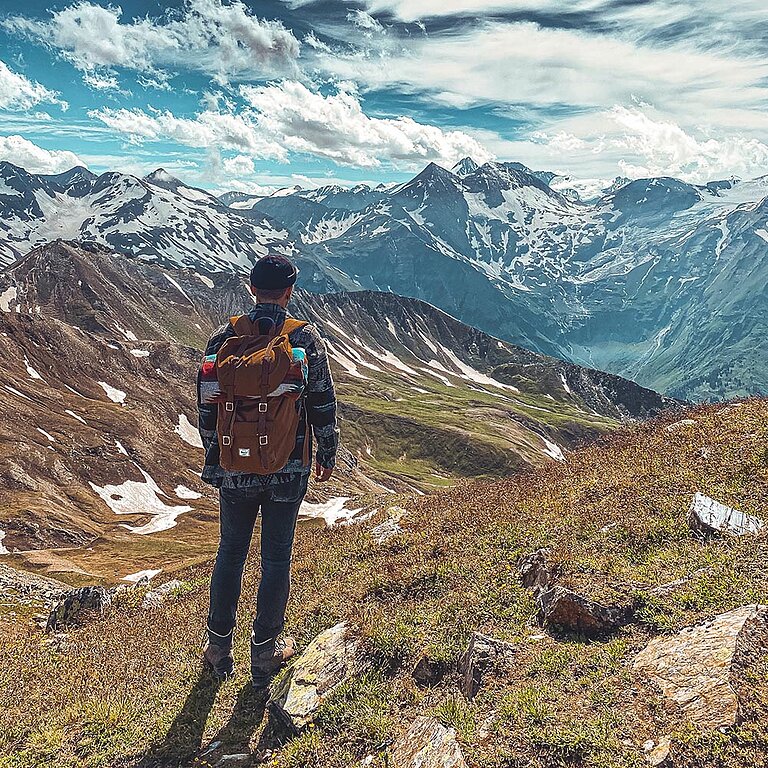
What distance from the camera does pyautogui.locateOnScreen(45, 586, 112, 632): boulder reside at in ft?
50.2

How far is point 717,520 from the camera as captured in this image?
9.67 m

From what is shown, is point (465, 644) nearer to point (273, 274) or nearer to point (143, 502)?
point (273, 274)

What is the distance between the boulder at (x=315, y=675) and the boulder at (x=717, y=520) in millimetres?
6023

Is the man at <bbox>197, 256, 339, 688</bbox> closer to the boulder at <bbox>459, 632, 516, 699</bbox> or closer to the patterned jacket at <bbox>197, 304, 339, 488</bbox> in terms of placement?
the patterned jacket at <bbox>197, 304, 339, 488</bbox>

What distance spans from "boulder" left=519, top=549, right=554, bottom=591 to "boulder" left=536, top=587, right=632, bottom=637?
761mm

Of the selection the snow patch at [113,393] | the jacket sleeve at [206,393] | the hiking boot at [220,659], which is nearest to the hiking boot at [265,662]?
the hiking boot at [220,659]

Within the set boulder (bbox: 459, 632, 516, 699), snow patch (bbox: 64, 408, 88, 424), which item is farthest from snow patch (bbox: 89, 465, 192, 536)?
boulder (bbox: 459, 632, 516, 699)

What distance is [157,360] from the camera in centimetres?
17975

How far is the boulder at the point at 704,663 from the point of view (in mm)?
5691

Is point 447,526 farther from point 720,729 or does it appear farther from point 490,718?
point 720,729

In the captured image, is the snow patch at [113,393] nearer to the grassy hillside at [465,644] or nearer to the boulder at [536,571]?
the grassy hillside at [465,644]

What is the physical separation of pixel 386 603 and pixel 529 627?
8.66 ft

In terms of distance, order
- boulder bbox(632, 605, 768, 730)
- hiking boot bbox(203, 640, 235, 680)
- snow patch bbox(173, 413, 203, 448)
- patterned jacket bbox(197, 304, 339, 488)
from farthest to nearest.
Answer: snow patch bbox(173, 413, 203, 448)
hiking boot bbox(203, 640, 235, 680)
patterned jacket bbox(197, 304, 339, 488)
boulder bbox(632, 605, 768, 730)

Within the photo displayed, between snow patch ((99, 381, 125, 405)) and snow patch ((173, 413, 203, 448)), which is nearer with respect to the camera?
snow patch ((173, 413, 203, 448))
